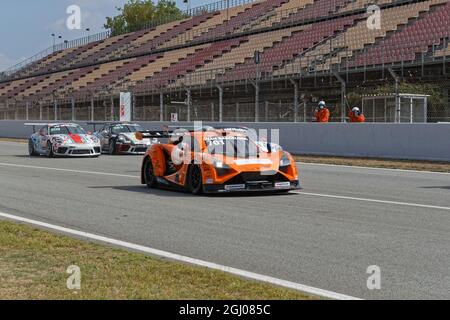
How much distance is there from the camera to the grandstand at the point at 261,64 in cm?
2998

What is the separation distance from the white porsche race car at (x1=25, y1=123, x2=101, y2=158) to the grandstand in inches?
278

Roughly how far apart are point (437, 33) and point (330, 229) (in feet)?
81.2

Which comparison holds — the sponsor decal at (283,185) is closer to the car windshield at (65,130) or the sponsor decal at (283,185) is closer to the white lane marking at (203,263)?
the white lane marking at (203,263)

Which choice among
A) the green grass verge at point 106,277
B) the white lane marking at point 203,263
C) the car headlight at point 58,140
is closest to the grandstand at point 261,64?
the car headlight at point 58,140

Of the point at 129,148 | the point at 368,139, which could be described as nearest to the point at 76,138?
the point at 129,148

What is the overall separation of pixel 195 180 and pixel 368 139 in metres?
11.1

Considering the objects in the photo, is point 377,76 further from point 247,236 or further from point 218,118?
point 247,236

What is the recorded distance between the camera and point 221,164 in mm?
11992

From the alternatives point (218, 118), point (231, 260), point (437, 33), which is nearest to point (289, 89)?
point (218, 118)

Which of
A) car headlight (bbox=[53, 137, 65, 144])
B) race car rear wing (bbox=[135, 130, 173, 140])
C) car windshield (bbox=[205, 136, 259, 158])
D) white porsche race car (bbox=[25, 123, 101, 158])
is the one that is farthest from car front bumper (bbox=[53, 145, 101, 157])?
car windshield (bbox=[205, 136, 259, 158])

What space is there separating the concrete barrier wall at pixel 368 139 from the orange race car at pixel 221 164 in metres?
8.63

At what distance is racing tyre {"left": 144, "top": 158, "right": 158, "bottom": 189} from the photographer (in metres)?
13.7

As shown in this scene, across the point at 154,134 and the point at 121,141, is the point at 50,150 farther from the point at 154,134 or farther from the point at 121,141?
the point at 154,134

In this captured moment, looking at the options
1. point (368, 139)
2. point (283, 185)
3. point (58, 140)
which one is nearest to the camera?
point (283, 185)
